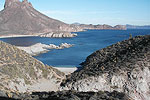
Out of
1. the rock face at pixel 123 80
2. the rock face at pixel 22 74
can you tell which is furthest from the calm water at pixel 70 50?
the rock face at pixel 123 80

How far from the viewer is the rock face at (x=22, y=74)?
19.6 m

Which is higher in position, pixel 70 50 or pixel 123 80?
pixel 123 80

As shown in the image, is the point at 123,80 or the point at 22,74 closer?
the point at 123,80

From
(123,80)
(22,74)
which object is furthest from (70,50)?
(123,80)

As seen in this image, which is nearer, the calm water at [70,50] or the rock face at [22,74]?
the rock face at [22,74]

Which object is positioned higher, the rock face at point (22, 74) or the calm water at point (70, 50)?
the rock face at point (22, 74)

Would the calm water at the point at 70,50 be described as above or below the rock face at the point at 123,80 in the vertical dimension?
below

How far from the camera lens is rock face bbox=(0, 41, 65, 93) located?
1959cm

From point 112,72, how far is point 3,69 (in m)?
11.7

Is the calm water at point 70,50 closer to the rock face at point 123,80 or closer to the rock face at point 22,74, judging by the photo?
the rock face at point 22,74

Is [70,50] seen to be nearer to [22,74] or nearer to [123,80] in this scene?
[22,74]

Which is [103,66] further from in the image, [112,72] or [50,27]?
[50,27]

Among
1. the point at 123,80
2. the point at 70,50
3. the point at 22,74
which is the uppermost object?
the point at 22,74

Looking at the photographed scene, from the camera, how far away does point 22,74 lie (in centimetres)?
2166
